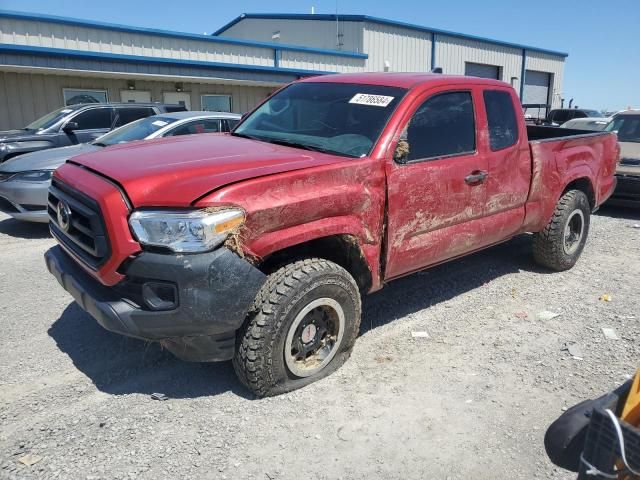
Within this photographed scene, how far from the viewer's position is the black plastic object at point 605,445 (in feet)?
4.45

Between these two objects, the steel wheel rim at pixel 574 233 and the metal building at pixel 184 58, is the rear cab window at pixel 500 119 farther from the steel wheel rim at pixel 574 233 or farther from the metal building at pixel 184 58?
the metal building at pixel 184 58

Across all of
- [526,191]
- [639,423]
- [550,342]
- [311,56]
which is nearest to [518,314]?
[550,342]

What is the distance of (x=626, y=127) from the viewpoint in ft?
32.6

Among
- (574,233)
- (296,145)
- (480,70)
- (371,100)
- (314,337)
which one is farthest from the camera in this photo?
(480,70)

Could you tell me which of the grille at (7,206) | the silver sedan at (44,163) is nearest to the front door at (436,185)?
the silver sedan at (44,163)

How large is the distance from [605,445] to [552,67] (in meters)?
37.7

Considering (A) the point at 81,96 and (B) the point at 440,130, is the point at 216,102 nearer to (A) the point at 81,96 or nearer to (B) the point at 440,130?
(A) the point at 81,96

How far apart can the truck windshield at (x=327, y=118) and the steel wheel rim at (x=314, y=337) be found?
1050 mm

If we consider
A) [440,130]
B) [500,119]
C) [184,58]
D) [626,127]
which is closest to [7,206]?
[440,130]

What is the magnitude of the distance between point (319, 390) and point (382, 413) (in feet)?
1.46

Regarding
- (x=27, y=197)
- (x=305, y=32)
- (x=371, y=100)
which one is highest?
(x=305, y=32)

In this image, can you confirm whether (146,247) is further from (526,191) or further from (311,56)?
(311,56)

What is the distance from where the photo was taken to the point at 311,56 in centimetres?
2019

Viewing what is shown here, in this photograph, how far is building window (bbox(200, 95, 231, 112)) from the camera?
17.5 m
